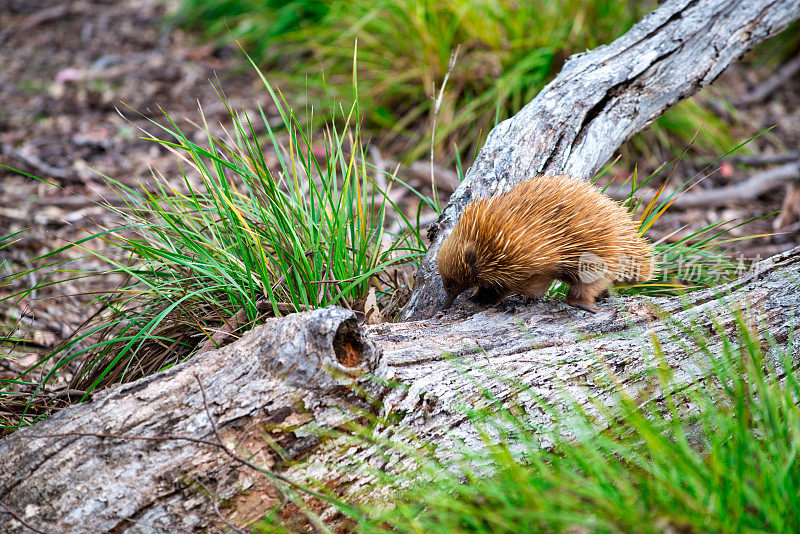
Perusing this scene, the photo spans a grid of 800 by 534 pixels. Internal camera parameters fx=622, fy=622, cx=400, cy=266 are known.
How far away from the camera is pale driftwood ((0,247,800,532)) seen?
1945mm

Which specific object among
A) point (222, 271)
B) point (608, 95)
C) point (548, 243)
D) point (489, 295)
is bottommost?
point (489, 295)

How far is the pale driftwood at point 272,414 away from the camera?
6.38 ft

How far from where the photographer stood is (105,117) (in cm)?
633

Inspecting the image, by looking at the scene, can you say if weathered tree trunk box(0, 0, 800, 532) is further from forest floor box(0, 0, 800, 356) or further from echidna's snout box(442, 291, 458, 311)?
forest floor box(0, 0, 800, 356)

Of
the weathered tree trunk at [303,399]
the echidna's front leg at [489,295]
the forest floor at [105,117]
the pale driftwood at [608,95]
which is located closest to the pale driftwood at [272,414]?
the weathered tree trunk at [303,399]

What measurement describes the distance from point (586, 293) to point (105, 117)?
5.52m

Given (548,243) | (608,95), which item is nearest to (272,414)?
(548,243)

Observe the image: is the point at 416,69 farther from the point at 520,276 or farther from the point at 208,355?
the point at 208,355

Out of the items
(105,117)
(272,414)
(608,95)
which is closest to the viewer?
(272,414)

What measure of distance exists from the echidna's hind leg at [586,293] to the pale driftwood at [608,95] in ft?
2.06

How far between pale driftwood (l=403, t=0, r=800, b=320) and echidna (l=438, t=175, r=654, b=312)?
361mm

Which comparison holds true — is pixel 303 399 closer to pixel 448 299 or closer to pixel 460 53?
pixel 448 299

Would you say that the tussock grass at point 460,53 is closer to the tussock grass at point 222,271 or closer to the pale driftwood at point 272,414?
the tussock grass at point 222,271

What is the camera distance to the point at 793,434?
6.03 feet
